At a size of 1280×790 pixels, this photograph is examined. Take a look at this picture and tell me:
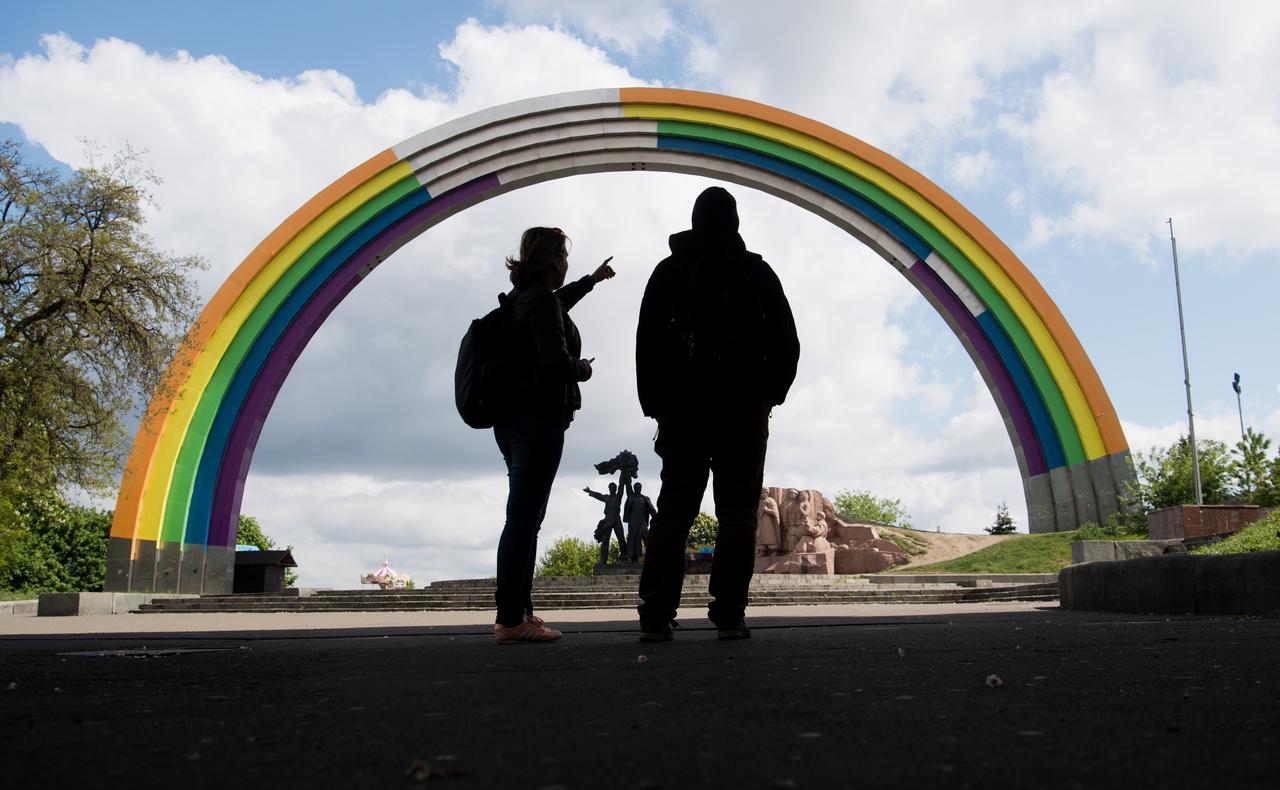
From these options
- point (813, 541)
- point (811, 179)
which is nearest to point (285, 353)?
point (811, 179)

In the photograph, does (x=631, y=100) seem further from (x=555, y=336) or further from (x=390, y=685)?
(x=390, y=685)

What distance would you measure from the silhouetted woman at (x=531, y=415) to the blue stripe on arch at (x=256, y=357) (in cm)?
2137

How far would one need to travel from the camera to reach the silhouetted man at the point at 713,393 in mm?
4527

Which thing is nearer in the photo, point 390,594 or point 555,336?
point 555,336

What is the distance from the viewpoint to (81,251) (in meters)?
18.8

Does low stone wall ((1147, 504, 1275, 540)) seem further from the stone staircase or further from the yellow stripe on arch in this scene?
the yellow stripe on arch

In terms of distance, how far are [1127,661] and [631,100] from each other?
2434cm

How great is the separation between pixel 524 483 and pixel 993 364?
77.4 feet

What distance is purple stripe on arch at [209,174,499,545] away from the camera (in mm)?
24656

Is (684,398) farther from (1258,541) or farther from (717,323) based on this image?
(1258,541)

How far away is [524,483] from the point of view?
4.62 m

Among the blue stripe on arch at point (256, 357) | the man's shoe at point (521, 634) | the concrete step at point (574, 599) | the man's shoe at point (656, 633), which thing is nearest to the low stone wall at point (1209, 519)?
the concrete step at point (574, 599)

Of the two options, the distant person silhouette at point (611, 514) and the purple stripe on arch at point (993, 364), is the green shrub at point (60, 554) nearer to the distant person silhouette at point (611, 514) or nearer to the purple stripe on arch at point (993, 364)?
the distant person silhouette at point (611, 514)

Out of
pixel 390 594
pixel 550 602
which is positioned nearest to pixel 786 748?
pixel 550 602
